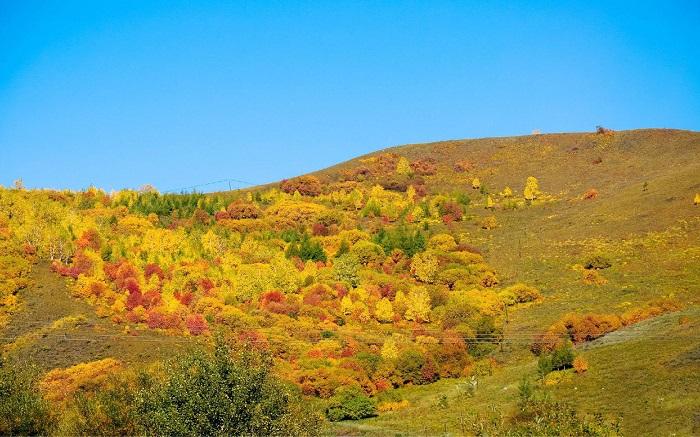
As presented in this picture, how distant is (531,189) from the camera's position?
599 feet

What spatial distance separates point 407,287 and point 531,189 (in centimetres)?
5750

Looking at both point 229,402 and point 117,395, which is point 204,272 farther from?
point 229,402

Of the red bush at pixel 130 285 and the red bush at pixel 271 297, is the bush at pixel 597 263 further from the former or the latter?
the red bush at pixel 130 285

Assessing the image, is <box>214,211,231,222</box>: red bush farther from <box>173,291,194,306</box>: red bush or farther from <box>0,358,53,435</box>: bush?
<box>0,358,53,435</box>: bush

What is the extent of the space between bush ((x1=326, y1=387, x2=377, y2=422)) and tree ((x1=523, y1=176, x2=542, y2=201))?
94.5 m

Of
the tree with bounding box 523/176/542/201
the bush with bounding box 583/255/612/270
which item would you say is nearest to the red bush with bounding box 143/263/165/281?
the bush with bounding box 583/255/612/270

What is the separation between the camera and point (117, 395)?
216 feet

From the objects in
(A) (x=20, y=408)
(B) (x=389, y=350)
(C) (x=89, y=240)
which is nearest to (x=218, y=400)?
(A) (x=20, y=408)

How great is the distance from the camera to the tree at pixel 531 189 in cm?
18050

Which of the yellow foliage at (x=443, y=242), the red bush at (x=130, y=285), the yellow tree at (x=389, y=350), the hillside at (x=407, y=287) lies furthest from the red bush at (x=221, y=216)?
the yellow tree at (x=389, y=350)

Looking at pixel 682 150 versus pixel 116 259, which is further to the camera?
pixel 682 150

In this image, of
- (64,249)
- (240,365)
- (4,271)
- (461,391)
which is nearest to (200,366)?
(240,365)

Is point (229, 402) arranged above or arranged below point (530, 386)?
above

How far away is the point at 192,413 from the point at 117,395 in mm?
15045
